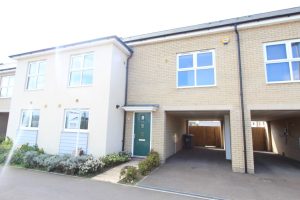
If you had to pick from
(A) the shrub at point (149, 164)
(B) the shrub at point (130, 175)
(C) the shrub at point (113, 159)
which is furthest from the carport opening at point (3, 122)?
(B) the shrub at point (130, 175)

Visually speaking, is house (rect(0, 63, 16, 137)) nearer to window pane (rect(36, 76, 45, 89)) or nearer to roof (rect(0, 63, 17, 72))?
roof (rect(0, 63, 17, 72))

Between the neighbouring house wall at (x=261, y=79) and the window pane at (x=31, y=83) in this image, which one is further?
the window pane at (x=31, y=83)

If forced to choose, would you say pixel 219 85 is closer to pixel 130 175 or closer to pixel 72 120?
pixel 130 175

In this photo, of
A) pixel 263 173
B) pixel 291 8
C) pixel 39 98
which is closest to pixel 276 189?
pixel 263 173

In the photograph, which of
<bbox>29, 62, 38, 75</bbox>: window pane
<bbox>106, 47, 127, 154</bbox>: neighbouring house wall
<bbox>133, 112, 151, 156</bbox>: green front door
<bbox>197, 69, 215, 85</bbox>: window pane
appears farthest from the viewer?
<bbox>29, 62, 38, 75</bbox>: window pane

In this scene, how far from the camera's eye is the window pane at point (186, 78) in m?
8.69

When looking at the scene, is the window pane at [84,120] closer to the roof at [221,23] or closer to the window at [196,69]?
the roof at [221,23]

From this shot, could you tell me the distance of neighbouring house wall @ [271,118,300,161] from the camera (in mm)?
9922

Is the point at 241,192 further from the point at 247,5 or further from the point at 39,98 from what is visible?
the point at 39,98

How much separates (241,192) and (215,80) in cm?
474

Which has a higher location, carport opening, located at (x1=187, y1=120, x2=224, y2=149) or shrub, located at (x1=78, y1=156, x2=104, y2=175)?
carport opening, located at (x1=187, y1=120, x2=224, y2=149)

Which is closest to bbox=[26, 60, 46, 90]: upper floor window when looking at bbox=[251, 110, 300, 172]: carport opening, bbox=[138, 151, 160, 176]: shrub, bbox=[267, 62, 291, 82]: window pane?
bbox=[138, 151, 160, 176]: shrub

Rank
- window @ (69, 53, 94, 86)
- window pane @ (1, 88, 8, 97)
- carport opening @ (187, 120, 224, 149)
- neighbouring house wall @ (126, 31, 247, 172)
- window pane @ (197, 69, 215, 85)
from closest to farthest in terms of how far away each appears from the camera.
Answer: neighbouring house wall @ (126, 31, 247, 172) → window pane @ (197, 69, 215, 85) → window @ (69, 53, 94, 86) → window pane @ (1, 88, 8, 97) → carport opening @ (187, 120, 224, 149)

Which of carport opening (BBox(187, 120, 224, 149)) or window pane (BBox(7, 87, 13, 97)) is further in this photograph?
carport opening (BBox(187, 120, 224, 149))
